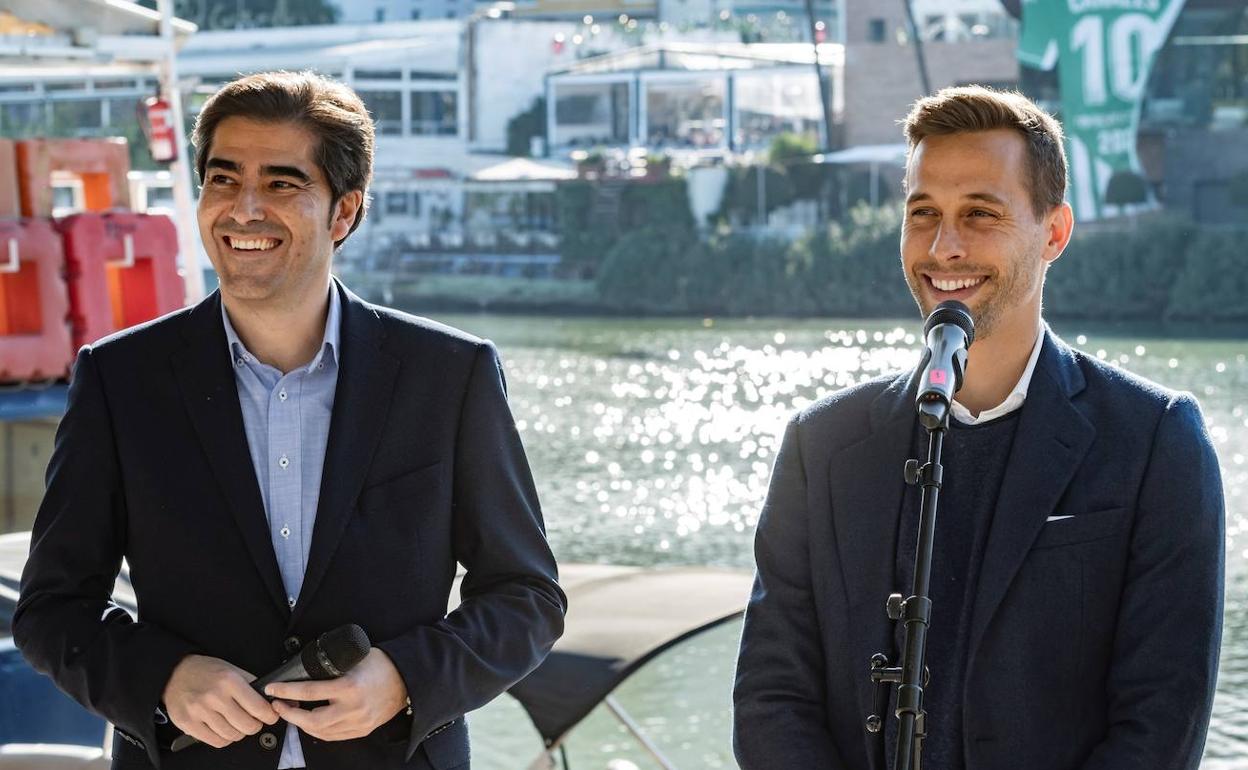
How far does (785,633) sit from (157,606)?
0.73 meters

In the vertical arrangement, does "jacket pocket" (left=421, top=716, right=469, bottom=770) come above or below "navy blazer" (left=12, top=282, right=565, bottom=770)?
below

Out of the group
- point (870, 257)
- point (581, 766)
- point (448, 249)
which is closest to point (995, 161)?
point (581, 766)

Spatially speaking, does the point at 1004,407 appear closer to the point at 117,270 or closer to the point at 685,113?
the point at 117,270

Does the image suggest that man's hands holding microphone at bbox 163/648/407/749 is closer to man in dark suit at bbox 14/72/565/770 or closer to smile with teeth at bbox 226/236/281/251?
man in dark suit at bbox 14/72/565/770

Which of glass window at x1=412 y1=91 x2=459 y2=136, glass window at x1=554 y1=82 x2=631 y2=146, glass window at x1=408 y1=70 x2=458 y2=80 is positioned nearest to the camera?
glass window at x1=554 y1=82 x2=631 y2=146

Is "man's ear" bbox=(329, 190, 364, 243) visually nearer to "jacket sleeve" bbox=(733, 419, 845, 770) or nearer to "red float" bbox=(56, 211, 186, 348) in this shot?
"jacket sleeve" bbox=(733, 419, 845, 770)

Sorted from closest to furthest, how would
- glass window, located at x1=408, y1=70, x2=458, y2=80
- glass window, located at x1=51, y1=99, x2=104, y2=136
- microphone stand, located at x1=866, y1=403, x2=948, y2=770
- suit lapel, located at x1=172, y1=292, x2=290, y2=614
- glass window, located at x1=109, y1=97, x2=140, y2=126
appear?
microphone stand, located at x1=866, y1=403, x2=948, y2=770 < suit lapel, located at x1=172, y1=292, x2=290, y2=614 < glass window, located at x1=109, y1=97, x2=140, y2=126 < glass window, located at x1=408, y1=70, x2=458, y2=80 < glass window, located at x1=51, y1=99, x2=104, y2=136

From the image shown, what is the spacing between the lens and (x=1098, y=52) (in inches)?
1624

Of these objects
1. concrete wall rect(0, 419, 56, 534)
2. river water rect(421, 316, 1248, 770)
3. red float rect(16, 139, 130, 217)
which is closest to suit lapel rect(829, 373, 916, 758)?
river water rect(421, 316, 1248, 770)

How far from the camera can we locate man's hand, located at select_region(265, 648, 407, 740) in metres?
2.02

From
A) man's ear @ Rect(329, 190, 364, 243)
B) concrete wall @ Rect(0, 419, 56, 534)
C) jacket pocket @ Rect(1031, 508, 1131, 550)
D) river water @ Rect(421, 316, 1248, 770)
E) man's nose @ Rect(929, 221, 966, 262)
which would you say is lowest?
river water @ Rect(421, 316, 1248, 770)

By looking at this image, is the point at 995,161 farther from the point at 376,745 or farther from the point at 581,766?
the point at 581,766

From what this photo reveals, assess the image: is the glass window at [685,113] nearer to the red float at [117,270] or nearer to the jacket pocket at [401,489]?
the red float at [117,270]

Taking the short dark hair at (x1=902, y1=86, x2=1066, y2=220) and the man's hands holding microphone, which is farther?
the short dark hair at (x1=902, y1=86, x2=1066, y2=220)
